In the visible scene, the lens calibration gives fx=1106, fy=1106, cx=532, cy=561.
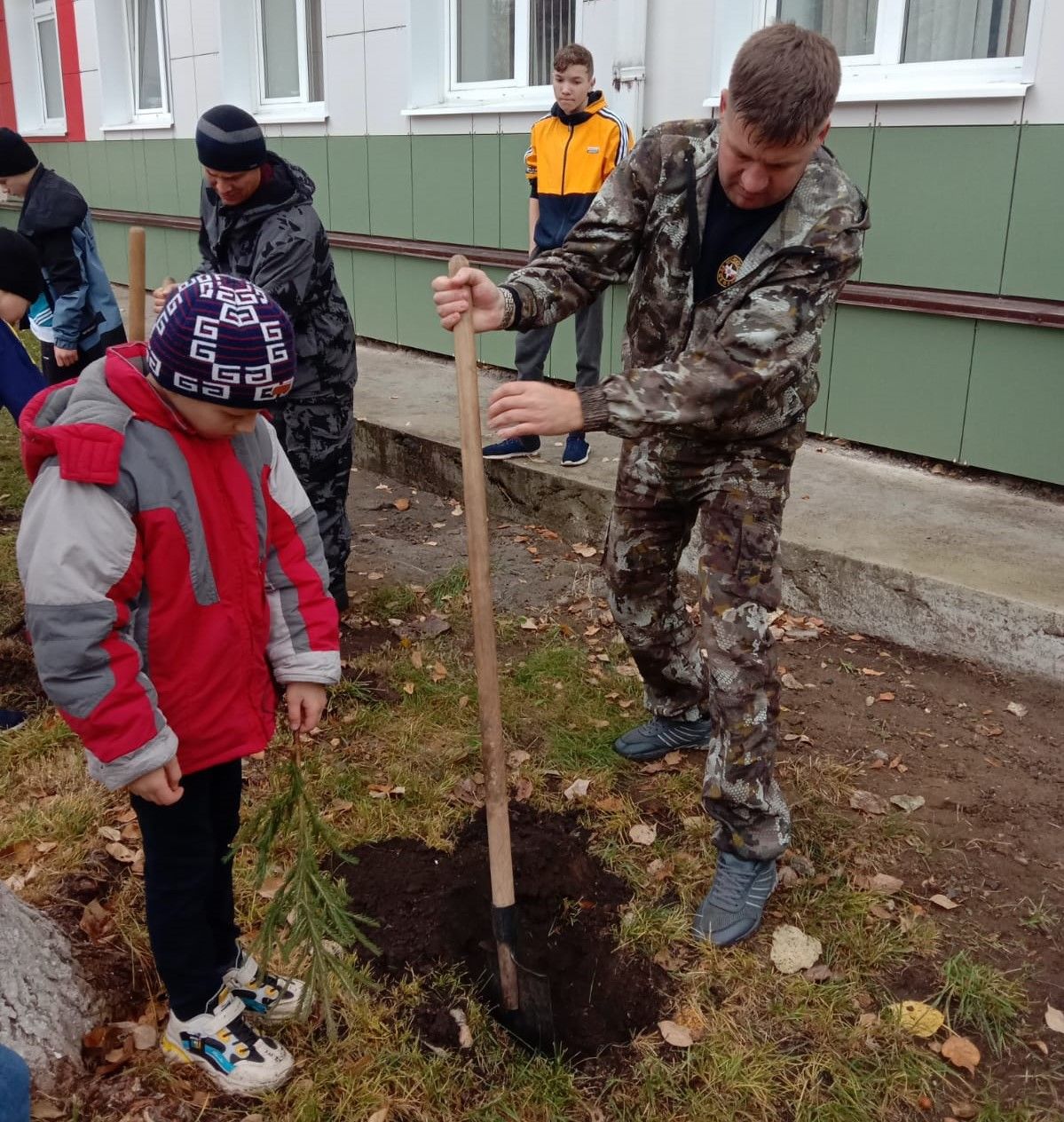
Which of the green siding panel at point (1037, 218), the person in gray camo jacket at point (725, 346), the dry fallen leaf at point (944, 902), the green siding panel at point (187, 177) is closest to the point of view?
the person in gray camo jacket at point (725, 346)

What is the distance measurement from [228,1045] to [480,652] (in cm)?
103

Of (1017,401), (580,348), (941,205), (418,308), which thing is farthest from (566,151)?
(418,308)

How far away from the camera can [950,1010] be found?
2719 millimetres

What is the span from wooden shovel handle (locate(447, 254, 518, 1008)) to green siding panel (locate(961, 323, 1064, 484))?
347 cm

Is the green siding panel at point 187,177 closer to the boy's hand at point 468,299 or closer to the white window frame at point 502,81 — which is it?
the white window frame at point 502,81

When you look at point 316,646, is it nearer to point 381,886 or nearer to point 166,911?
point 166,911

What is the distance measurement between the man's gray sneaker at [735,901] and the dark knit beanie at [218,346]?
1794 mm

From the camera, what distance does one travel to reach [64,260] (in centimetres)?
510

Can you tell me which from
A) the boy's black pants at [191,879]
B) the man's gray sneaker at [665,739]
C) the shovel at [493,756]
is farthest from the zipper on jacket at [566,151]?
the boy's black pants at [191,879]

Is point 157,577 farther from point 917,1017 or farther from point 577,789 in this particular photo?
point 917,1017

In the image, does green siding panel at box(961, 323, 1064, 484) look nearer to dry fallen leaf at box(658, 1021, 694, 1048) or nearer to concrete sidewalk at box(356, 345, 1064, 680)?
concrete sidewalk at box(356, 345, 1064, 680)

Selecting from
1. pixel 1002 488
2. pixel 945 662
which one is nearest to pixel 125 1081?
pixel 945 662

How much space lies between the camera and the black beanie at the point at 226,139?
12.2ft

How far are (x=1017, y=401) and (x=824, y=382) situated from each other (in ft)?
3.40
